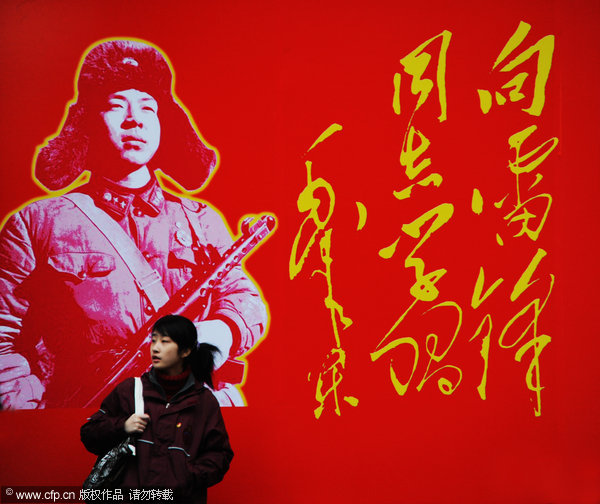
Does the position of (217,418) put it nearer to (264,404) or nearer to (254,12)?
(264,404)

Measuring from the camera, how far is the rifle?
3.74m

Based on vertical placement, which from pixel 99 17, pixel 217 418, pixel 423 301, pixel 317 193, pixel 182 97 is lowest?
pixel 217 418

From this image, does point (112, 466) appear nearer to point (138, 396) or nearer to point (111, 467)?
point (111, 467)

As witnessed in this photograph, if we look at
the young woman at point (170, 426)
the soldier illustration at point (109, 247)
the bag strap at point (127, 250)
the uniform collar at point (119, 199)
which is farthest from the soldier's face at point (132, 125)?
the young woman at point (170, 426)

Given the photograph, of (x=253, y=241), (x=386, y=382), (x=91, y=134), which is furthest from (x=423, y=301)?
(x=91, y=134)

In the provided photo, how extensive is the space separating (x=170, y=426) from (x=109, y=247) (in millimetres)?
1351

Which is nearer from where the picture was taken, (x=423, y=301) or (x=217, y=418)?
(x=217, y=418)

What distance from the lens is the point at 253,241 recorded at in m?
3.81

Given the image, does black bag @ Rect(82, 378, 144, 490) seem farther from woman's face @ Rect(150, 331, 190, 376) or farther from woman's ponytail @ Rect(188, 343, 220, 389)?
woman's ponytail @ Rect(188, 343, 220, 389)

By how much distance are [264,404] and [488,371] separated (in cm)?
129

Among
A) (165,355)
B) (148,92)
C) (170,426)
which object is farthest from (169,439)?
(148,92)

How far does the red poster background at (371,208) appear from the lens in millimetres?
3779

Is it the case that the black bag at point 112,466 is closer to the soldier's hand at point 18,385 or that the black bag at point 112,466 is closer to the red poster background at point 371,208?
the red poster background at point 371,208

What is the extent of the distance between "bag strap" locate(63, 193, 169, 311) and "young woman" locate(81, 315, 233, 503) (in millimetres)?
866
